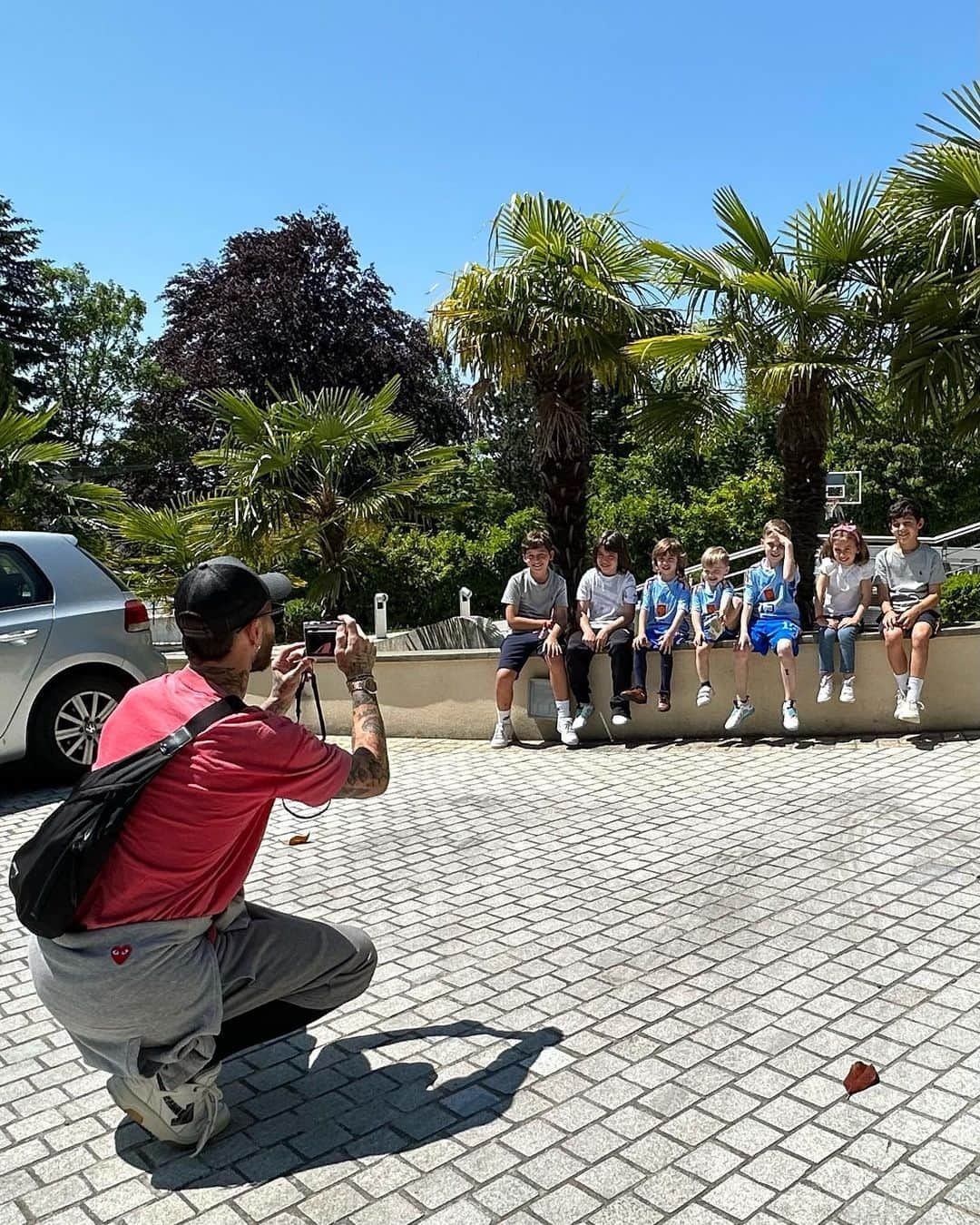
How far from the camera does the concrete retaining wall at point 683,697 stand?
8398 mm

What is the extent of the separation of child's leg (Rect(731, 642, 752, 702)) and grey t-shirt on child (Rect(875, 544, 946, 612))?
114 centimetres

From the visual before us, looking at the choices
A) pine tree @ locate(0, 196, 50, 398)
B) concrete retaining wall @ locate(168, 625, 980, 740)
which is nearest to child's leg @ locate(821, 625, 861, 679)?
concrete retaining wall @ locate(168, 625, 980, 740)

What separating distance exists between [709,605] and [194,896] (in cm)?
639

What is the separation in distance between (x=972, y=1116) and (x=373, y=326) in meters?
30.7

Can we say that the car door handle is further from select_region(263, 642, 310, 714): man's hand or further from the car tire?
select_region(263, 642, 310, 714): man's hand

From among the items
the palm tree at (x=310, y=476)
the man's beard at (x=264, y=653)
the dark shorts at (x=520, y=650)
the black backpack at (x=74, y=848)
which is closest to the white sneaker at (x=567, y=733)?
the dark shorts at (x=520, y=650)

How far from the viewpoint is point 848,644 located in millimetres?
Result: 8406

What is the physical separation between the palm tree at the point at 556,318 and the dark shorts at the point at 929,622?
3.54 meters

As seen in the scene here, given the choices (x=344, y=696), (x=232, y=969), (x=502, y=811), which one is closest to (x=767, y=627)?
(x=502, y=811)

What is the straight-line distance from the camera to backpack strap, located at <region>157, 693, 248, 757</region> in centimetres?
296

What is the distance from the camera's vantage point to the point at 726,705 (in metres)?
8.85

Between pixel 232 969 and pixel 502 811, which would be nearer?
pixel 232 969

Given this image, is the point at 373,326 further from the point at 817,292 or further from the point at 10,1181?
→ the point at 10,1181

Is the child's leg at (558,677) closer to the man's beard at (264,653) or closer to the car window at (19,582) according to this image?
the car window at (19,582)
